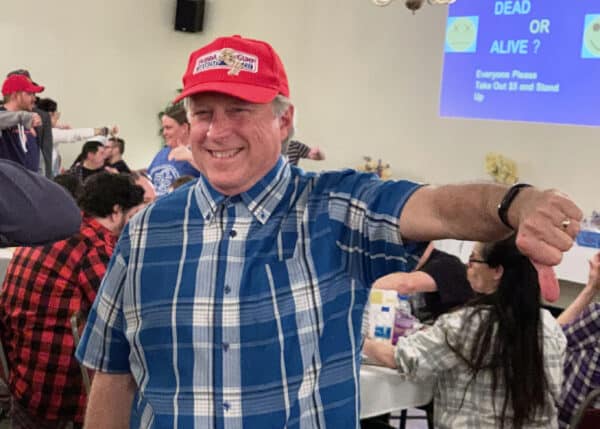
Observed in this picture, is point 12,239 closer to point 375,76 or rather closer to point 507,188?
point 507,188

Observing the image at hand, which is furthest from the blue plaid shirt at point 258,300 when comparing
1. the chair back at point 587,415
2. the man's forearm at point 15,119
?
the man's forearm at point 15,119

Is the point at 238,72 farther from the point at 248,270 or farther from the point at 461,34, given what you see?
the point at 461,34

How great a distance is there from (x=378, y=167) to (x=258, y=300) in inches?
254

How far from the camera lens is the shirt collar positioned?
1.59 meters

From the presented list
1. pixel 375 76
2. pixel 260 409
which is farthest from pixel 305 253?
pixel 375 76

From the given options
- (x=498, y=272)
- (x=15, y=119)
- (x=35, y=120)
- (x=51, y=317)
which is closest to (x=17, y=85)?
(x=35, y=120)

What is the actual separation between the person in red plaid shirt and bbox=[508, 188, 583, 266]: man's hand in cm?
222

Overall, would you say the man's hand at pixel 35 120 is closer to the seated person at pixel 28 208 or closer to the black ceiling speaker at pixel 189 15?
the black ceiling speaker at pixel 189 15

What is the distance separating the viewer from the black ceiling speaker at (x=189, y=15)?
9766 millimetres

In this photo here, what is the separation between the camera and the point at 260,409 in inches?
59.8

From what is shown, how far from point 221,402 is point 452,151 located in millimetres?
6024

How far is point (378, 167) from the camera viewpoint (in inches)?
311

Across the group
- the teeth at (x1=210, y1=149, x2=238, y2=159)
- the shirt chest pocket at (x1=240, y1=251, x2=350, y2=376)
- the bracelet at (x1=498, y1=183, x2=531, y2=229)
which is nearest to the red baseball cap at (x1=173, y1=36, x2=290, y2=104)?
the teeth at (x1=210, y1=149, x2=238, y2=159)

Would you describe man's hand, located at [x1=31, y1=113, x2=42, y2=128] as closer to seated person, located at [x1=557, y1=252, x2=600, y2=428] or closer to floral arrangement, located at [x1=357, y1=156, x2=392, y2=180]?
floral arrangement, located at [x1=357, y1=156, x2=392, y2=180]
